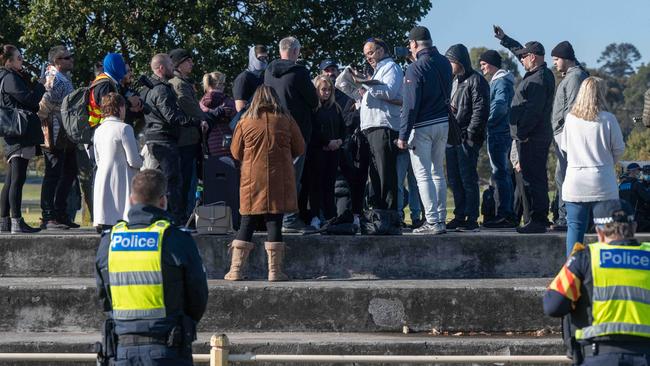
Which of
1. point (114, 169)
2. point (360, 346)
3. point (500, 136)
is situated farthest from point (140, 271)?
point (500, 136)

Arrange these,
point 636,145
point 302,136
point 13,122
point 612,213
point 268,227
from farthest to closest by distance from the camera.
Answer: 1. point 636,145
2. point 13,122
3. point 302,136
4. point 268,227
5. point 612,213

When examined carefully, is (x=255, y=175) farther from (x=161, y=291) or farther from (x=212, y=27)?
(x=212, y=27)

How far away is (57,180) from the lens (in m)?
13.7

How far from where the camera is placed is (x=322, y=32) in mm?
30203

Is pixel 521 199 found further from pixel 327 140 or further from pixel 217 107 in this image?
pixel 217 107

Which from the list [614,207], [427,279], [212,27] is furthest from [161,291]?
[212,27]

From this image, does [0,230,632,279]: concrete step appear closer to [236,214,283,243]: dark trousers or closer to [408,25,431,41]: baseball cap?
[236,214,283,243]: dark trousers

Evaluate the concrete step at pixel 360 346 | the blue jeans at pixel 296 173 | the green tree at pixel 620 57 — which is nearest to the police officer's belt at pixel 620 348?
the concrete step at pixel 360 346

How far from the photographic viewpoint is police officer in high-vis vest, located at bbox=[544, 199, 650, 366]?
7098mm

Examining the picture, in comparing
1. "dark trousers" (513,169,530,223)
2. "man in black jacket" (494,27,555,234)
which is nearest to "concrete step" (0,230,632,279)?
"man in black jacket" (494,27,555,234)

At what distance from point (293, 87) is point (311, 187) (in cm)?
126

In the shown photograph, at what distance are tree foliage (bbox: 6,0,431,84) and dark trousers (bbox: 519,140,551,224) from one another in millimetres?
14952

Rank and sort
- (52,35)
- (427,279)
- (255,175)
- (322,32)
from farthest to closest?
(322,32)
(52,35)
(427,279)
(255,175)

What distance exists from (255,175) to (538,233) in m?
3.15
